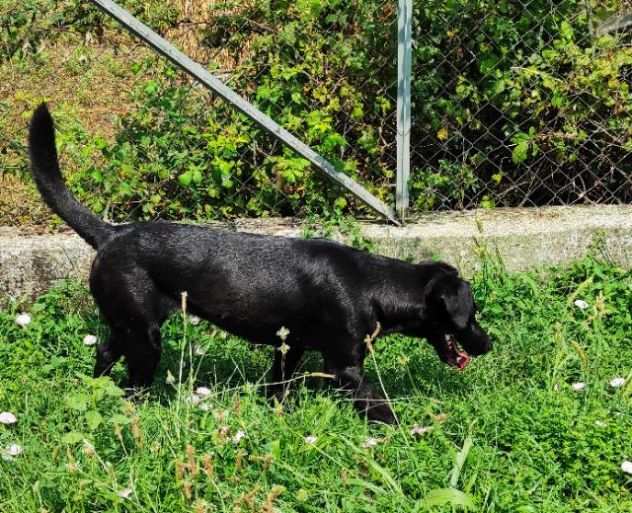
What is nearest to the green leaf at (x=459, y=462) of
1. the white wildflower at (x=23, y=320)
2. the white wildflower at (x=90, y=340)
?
the white wildflower at (x=90, y=340)

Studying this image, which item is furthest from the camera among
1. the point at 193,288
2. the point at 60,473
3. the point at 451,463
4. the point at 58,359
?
the point at 58,359

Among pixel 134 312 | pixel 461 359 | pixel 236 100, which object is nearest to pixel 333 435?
pixel 461 359

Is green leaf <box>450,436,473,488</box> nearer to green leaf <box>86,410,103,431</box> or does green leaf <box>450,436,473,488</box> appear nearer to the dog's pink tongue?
the dog's pink tongue

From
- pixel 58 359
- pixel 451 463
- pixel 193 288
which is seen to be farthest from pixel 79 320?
pixel 451 463

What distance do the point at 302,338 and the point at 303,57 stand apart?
203 cm

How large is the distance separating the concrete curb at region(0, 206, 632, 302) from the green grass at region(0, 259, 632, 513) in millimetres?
528

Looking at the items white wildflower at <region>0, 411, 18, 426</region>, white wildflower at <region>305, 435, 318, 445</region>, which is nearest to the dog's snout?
white wildflower at <region>305, 435, 318, 445</region>

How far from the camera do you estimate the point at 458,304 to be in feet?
14.7

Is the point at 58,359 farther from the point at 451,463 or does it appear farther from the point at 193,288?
the point at 451,463

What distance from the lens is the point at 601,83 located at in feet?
19.5

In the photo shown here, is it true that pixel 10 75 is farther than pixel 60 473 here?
Yes

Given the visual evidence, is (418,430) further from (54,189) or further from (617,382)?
(54,189)

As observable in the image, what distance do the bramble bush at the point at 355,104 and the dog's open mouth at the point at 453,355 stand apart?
4.95ft

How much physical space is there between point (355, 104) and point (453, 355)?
1.92 metres
